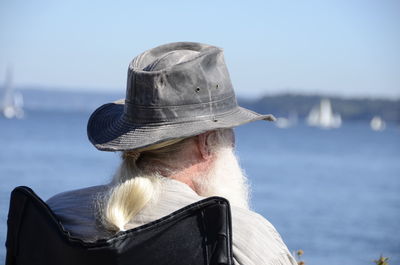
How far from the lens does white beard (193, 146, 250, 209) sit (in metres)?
2.41

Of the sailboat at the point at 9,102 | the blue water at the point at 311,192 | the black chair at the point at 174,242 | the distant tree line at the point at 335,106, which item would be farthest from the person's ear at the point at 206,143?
the distant tree line at the point at 335,106

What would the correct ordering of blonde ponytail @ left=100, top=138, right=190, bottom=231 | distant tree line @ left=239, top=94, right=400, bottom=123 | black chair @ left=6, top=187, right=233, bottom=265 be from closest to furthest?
black chair @ left=6, top=187, right=233, bottom=265 < blonde ponytail @ left=100, top=138, right=190, bottom=231 < distant tree line @ left=239, top=94, right=400, bottom=123

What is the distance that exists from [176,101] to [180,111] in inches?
1.2

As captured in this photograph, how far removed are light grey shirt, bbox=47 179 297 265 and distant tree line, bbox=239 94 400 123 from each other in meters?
98.1

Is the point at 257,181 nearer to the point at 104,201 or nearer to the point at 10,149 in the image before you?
the point at 10,149

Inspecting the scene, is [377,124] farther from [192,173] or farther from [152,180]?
[152,180]

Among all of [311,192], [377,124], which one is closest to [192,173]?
[311,192]

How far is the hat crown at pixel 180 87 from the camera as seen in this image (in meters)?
2.30

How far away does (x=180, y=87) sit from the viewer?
7.54ft

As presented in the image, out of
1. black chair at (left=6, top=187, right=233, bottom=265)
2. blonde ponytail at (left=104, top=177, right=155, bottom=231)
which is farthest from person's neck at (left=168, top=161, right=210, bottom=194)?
black chair at (left=6, top=187, right=233, bottom=265)

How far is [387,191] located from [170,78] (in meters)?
29.9

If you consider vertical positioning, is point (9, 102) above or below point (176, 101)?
below

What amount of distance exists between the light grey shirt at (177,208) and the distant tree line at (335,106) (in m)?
98.1

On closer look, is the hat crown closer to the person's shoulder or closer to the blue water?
the person's shoulder
